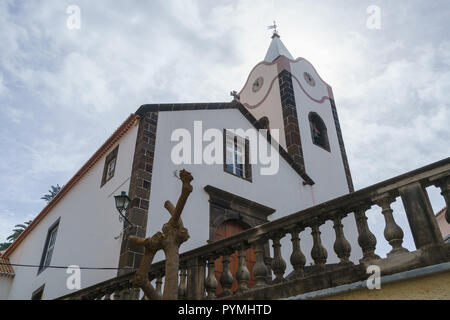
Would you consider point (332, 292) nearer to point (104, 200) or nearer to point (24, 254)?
point (104, 200)

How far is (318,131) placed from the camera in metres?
15.1

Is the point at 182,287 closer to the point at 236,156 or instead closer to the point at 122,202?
the point at 122,202

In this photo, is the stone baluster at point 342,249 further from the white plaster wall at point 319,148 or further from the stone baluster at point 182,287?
the white plaster wall at point 319,148

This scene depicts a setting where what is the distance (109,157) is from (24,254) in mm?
7579

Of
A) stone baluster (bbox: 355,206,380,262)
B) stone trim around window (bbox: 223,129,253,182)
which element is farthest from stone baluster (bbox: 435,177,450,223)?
stone trim around window (bbox: 223,129,253,182)

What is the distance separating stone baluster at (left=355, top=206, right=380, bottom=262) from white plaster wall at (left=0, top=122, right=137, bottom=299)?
4923 mm

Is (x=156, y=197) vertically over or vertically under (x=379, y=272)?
over

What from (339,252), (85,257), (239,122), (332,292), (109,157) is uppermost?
(239,122)

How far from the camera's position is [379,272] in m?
3.60

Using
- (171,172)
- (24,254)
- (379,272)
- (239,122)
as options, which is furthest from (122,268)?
(24,254)

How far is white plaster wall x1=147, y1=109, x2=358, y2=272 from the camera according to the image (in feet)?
26.6

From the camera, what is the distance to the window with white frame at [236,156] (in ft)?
33.3

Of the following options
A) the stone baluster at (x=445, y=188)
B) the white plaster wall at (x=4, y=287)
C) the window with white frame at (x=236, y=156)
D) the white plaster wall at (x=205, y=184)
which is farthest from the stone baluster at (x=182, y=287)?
the white plaster wall at (x=4, y=287)

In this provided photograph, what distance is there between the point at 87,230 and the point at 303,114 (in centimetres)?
881
